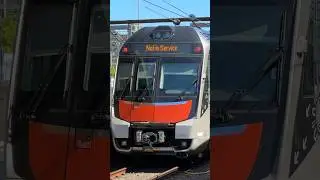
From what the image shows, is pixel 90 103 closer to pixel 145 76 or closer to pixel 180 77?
pixel 145 76

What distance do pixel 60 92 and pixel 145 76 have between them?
19.4 feet

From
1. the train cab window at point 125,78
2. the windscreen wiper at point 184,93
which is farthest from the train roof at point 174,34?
the windscreen wiper at point 184,93

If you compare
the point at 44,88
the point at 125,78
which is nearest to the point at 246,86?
the point at 44,88

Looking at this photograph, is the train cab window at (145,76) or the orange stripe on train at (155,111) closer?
the orange stripe on train at (155,111)

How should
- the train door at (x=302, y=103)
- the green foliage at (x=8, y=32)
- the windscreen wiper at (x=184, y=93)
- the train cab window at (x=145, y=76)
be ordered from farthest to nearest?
the windscreen wiper at (x=184, y=93) → the train cab window at (x=145, y=76) → the green foliage at (x=8, y=32) → the train door at (x=302, y=103)

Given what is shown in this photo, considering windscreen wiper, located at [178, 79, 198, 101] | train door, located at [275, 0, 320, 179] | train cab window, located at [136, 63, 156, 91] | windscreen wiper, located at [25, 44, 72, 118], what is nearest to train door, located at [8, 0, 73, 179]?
windscreen wiper, located at [25, 44, 72, 118]

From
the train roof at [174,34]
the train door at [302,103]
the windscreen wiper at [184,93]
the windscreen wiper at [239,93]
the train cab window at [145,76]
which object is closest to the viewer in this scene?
the train door at [302,103]

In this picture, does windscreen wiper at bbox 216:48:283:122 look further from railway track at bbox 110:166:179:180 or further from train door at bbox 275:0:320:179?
→ railway track at bbox 110:166:179:180

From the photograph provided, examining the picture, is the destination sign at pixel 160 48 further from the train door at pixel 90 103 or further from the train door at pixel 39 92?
the train door at pixel 39 92

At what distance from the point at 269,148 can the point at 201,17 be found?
5029 millimetres

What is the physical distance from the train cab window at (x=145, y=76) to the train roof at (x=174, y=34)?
0.48m

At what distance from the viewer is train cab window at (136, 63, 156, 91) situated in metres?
9.48

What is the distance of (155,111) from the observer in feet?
31.0

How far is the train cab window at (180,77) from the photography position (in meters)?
9.66
